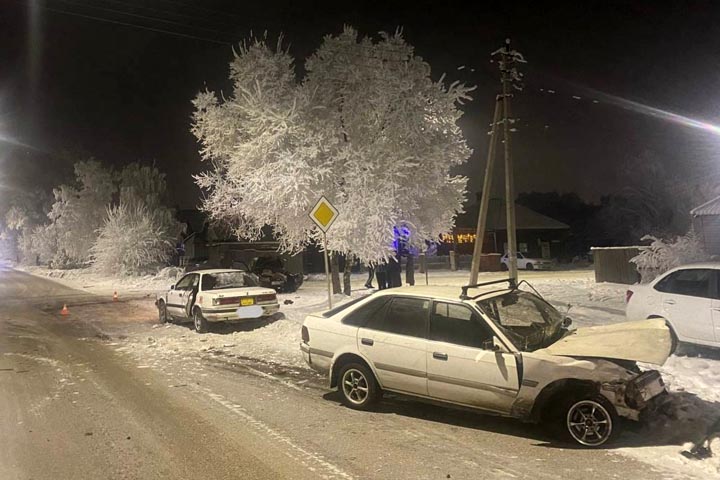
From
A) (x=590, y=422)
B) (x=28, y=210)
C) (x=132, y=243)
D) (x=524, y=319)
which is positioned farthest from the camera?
(x=28, y=210)

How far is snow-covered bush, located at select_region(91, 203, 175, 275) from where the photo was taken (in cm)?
3916

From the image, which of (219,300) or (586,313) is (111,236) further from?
(586,313)

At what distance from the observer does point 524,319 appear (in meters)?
6.59

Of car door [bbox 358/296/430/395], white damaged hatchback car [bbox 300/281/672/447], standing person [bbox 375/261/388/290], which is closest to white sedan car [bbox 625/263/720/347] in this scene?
white damaged hatchback car [bbox 300/281/672/447]

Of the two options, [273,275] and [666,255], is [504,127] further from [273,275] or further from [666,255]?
[273,275]

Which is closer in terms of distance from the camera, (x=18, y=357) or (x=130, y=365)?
(x=130, y=365)

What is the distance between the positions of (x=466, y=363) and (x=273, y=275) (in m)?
18.1

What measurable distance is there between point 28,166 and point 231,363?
193 feet

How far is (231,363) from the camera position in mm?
9398

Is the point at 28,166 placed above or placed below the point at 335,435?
above

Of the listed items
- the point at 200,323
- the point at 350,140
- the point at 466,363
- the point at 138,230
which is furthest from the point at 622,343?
the point at 138,230

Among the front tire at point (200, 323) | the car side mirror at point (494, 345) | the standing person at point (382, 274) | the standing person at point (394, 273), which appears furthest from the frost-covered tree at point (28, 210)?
the car side mirror at point (494, 345)

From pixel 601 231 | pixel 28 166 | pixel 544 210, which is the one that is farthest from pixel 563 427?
pixel 544 210

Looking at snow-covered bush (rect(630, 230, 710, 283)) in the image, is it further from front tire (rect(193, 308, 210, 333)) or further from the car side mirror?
the car side mirror
